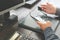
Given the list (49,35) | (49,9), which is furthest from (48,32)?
(49,9)

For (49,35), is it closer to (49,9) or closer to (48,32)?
(48,32)

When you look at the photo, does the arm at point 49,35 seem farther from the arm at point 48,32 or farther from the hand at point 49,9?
the hand at point 49,9

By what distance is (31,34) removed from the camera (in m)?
0.85

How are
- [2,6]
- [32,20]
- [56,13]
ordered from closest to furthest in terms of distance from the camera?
[2,6] → [32,20] → [56,13]

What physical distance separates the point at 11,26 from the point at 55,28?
1.25ft

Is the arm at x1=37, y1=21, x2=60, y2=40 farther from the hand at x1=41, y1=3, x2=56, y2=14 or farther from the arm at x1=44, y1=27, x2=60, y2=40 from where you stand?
the hand at x1=41, y1=3, x2=56, y2=14

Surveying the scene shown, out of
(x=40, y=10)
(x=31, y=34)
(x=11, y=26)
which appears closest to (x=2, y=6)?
(x=11, y=26)

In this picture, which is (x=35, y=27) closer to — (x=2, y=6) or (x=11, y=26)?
(x=11, y=26)

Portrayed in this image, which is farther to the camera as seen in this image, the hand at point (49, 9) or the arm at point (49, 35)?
the hand at point (49, 9)

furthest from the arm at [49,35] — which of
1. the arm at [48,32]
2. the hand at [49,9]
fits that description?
the hand at [49,9]

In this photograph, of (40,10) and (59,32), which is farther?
(40,10)

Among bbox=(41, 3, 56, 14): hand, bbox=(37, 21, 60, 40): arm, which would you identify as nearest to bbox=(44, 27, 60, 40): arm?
bbox=(37, 21, 60, 40): arm

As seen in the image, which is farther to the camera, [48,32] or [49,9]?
[49,9]

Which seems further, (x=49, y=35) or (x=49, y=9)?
(x=49, y=9)
